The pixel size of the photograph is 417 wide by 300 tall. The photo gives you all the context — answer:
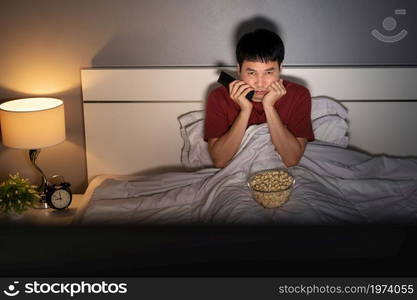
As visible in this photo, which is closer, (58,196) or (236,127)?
(236,127)

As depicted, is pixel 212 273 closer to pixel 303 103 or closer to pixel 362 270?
pixel 362 270

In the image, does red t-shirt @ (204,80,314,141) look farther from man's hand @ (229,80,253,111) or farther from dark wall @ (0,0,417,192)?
dark wall @ (0,0,417,192)

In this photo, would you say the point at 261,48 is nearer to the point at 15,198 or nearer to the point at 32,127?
the point at 32,127

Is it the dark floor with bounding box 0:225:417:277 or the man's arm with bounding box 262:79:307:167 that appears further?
the man's arm with bounding box 262:79:307:167

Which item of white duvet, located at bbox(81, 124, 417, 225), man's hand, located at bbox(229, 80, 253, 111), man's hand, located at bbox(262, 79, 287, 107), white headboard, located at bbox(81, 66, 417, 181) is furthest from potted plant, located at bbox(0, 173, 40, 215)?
man's hand, located at bbox(262, 79, 287, 107)

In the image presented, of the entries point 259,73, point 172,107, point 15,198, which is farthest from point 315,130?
point 15,198

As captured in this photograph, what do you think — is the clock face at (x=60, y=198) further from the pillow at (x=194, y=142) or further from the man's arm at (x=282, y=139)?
the man's arm at (x=282, y=139)

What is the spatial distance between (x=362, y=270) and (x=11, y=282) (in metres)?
0.87

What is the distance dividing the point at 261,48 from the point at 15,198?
3.83ft

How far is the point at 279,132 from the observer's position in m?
2.34

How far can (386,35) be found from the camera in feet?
8.96

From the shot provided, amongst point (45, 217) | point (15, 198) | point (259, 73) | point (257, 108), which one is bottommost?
point (45, 217)

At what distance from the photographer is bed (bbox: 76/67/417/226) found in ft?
7.59

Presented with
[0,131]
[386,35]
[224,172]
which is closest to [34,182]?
[0,131]
